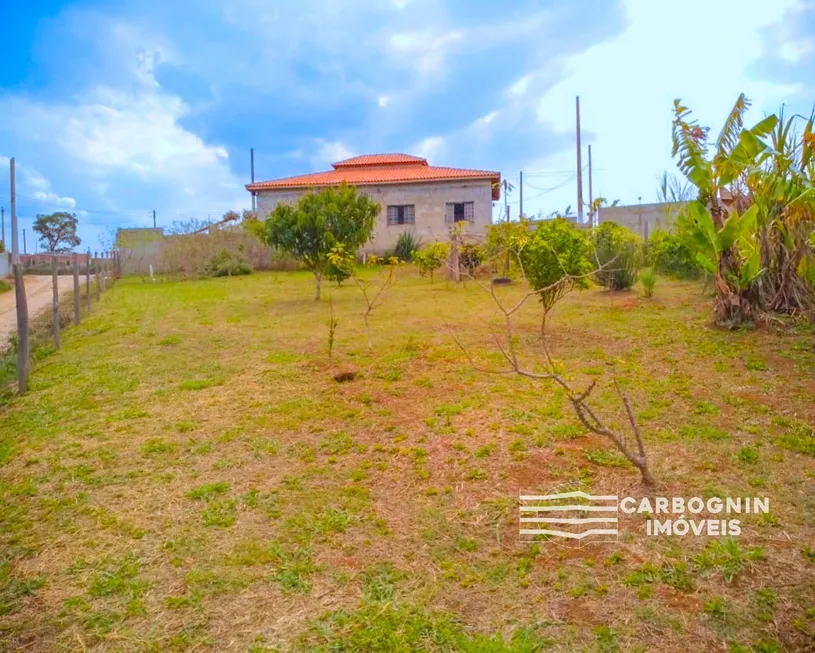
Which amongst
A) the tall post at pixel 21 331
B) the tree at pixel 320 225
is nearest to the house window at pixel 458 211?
the tree at pixel 320 225

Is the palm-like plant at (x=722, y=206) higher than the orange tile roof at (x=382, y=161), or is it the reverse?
the orange tile roof at (x=382, y=161)

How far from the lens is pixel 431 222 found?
26375 mm

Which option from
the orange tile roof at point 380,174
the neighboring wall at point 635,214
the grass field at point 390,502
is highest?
the orange tile roof at point 380,174

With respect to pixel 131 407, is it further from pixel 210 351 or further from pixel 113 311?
pixel 113 311

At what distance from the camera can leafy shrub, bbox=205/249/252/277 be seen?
76.7 feet

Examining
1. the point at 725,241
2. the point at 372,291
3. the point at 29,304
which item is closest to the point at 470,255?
the point at 372,291

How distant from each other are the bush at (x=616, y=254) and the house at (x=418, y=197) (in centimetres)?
1231

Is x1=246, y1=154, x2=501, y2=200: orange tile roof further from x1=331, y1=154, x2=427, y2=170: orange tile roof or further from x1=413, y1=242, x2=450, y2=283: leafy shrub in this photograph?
x1=413, y1=242, x2=450, y2=283: leafy shrub

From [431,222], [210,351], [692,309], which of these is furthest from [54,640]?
[431,222]

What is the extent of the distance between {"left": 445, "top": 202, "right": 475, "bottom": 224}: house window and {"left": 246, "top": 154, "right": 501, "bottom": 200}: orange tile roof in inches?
44.0

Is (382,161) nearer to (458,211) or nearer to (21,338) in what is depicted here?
(458,211)

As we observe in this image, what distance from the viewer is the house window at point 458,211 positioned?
26125 mm

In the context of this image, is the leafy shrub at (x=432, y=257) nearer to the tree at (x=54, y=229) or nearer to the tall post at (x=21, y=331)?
the tall post at (x=21, y=331)

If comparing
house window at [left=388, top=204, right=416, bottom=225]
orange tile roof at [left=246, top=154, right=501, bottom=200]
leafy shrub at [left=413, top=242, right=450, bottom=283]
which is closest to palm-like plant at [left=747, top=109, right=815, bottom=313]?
leafy shrub at [left=413, top=242, right=450, bottom=283]
